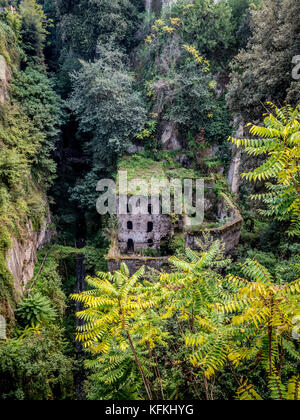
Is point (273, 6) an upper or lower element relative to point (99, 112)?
upper

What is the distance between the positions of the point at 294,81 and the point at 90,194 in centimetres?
1586

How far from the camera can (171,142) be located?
23922mm

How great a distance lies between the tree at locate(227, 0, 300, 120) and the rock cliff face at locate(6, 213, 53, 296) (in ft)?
45.4

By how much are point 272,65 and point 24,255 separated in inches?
625

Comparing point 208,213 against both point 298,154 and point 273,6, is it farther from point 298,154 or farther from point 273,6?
→ point 298,154

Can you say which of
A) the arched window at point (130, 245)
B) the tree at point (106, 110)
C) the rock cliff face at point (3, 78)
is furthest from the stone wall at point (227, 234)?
the rock cliff face at point (3, 78)

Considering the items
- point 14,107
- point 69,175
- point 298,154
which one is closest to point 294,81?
point 298,154

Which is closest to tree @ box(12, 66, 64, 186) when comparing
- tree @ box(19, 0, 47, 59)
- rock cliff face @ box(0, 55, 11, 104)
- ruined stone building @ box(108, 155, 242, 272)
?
rock cliff face @ box(0, 55, 11, 104)

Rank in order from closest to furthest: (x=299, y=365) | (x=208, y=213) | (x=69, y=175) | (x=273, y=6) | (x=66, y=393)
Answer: (x=299, y=365) < (x=66, y=393) < (x=273, y=6) < (x=208, y=213) < (x=69, y=175)

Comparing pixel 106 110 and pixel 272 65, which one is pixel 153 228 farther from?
pixel 272 65

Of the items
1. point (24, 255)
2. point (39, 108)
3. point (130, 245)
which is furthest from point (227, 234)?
point (39, 108)

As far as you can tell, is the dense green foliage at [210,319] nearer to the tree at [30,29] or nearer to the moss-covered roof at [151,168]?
the moss-covered roof at [151,168]

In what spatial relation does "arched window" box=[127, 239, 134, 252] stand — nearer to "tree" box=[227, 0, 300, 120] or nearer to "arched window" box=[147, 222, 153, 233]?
"arched window" box=[147, 222, 153, 233]

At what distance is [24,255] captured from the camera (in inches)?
574
